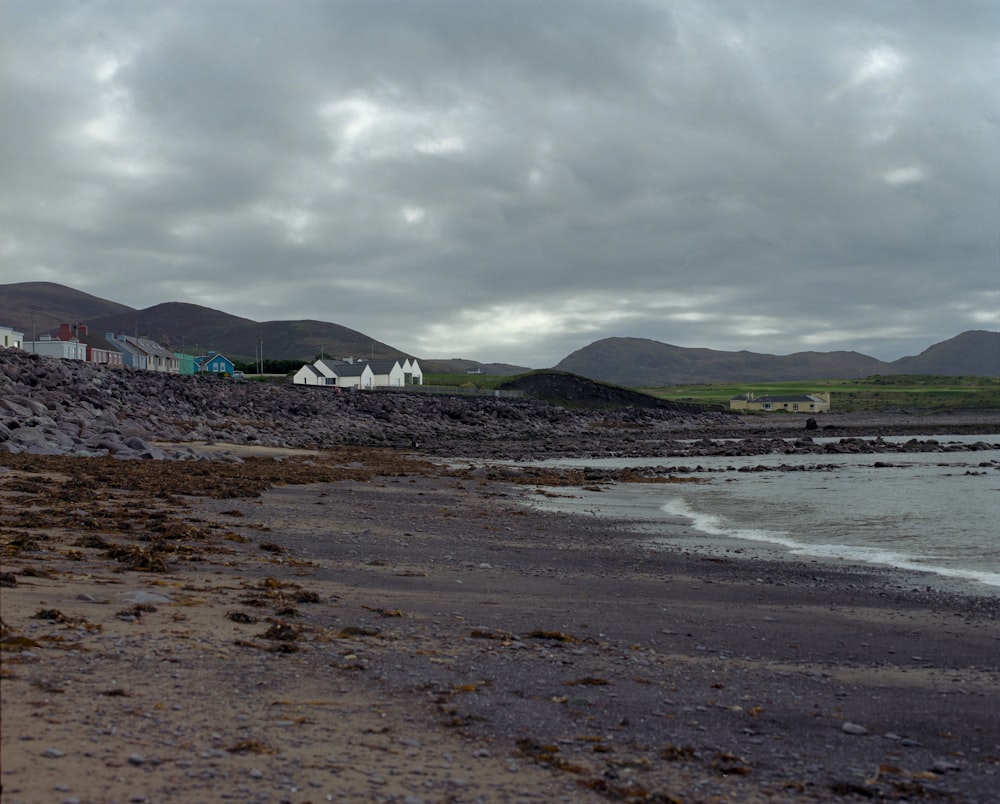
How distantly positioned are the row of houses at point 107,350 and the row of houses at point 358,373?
31.2 ft

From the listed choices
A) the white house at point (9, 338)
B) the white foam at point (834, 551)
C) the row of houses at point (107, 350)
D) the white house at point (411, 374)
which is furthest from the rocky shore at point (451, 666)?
the white house at point (411, 374)

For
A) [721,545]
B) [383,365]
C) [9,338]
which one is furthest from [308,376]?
[721,545]

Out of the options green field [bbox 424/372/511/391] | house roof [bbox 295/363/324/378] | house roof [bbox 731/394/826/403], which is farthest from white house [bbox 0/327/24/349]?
house roof [bbox 731/394/826/403]

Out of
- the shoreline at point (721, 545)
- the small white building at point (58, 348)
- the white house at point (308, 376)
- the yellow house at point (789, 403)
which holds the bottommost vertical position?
the shoreline at point (721, 545)

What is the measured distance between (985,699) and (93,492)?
15439mm

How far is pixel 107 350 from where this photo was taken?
9338 cm

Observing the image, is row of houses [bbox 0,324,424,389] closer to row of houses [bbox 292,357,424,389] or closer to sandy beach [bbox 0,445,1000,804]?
row of houses [bbox 292,357,424,389]

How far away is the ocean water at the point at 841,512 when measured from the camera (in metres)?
15.7

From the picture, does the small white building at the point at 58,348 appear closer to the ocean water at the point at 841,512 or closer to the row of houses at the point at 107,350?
the row of houses at the point at 107,350

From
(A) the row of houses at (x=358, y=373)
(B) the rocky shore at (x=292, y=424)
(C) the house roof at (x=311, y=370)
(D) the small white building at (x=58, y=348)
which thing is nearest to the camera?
(B) the rocky shore at (x=292, y=424)

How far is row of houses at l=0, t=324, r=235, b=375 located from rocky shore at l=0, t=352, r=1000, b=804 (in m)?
64.4

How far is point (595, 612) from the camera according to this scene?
9.79m

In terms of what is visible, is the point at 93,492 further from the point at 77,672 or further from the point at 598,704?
the point at 598,704

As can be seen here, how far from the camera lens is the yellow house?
452ft
